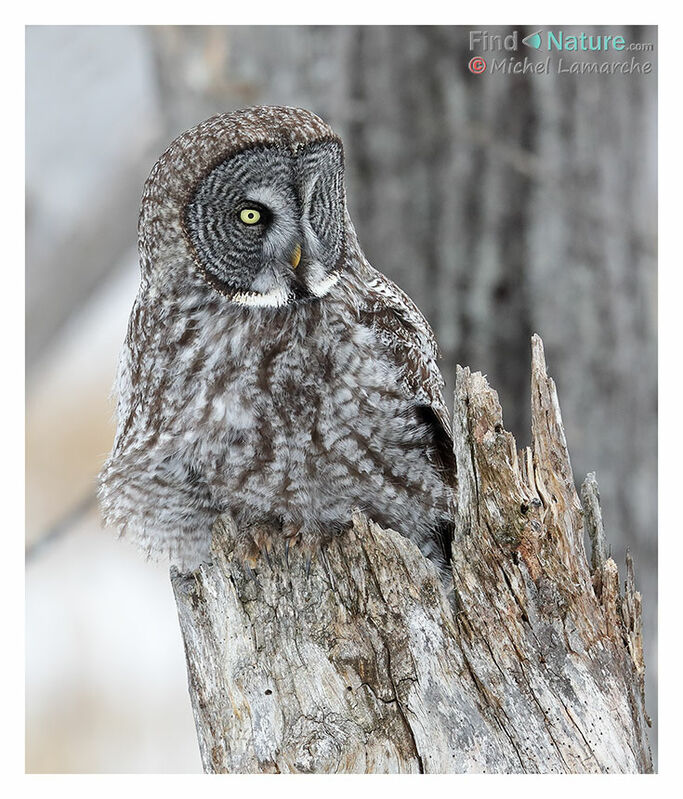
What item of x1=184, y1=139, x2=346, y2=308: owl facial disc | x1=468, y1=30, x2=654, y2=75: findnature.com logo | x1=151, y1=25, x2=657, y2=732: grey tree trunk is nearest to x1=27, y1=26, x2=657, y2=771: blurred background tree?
x1=151, y1=25, x2=657, y2=732: grey tree trunk

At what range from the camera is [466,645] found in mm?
1981

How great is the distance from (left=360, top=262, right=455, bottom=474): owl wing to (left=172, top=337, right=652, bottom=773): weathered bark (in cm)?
31

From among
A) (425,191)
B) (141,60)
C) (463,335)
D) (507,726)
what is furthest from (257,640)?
(141,60)

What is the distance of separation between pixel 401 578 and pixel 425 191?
162 cm

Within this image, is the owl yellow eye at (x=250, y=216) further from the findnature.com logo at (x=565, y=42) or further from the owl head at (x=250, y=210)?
the findnature.com logo at (x=565, y=42)

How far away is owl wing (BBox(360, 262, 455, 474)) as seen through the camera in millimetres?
2236

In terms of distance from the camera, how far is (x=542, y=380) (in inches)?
75.9

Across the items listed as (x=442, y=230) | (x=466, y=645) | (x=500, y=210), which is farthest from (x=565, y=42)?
(x=466, y=645)

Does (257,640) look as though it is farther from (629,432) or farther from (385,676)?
(629,432)

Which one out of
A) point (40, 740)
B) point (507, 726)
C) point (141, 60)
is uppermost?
point (141, 60)

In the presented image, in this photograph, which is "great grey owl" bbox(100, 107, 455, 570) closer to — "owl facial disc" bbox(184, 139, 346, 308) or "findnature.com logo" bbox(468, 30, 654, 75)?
"owl facial disc" bbox(184, 139, 346, 308)

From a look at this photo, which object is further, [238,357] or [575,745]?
[238,357]

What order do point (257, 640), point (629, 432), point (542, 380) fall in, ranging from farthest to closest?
point (629, 432), point (257, 640), point (542, 380)

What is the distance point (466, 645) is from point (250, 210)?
1.03 meters
